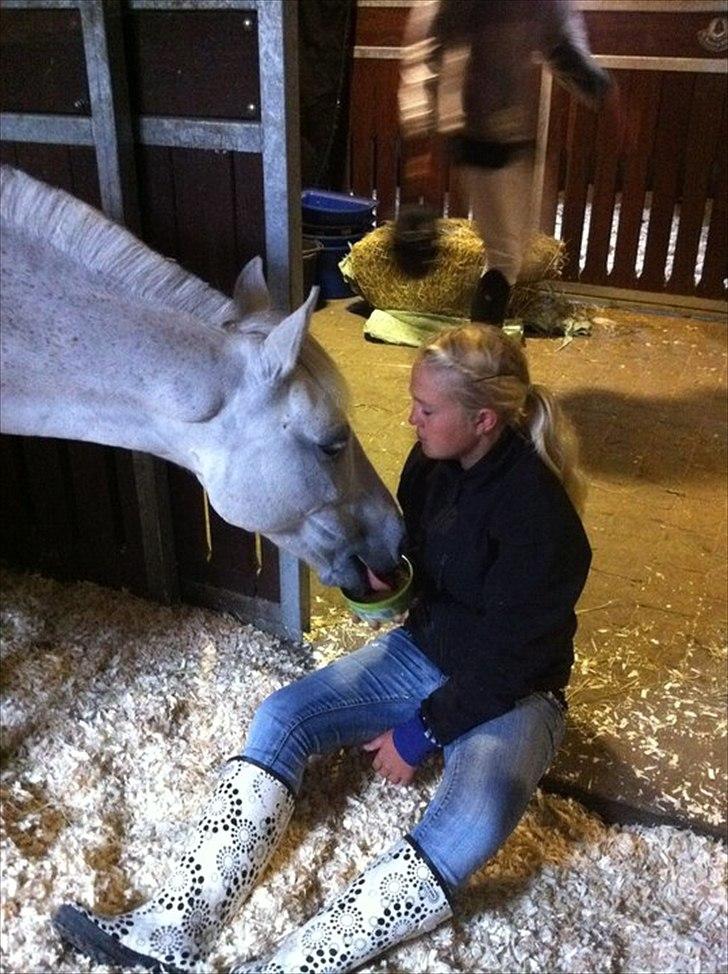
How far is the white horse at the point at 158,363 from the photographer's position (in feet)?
5.35

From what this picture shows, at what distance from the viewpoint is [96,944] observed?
5.30 ft

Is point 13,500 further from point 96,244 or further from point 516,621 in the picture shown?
point 516,621

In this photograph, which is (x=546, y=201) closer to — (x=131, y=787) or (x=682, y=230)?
(x=682, y=230)

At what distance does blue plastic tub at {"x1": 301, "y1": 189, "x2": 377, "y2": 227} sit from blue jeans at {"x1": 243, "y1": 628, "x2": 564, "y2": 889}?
4.19 metres

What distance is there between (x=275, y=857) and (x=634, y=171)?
16.5ft

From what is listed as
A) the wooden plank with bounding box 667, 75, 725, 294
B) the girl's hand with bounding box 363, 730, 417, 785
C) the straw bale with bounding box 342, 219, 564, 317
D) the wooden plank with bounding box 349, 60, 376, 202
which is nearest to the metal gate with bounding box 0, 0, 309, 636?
the girl's hand with bounding box 363, 730, 417, 785

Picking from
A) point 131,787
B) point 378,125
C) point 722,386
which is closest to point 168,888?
point 131,787

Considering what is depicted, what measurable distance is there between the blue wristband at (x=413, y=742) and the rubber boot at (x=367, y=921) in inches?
10.6

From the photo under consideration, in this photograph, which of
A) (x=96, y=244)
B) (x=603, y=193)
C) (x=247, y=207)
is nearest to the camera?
(x=96, y=244)

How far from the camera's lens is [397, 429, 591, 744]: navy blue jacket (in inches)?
67.8

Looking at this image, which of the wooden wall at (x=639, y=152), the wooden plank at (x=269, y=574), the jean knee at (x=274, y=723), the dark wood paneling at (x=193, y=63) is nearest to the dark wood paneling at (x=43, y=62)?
the dark wood paneling at (x=193, y=63)

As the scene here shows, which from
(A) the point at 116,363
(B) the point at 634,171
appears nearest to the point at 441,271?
(B) the point at 634,171

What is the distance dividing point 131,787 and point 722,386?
11.8ft

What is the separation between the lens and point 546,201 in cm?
592
